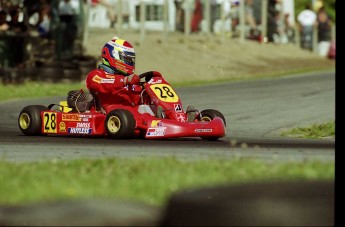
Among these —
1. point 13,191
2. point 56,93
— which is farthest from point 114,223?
point 56,93

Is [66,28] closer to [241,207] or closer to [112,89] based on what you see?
[112,89]

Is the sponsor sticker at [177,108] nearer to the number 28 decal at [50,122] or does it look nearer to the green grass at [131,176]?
the number 28 decal at [50,122]

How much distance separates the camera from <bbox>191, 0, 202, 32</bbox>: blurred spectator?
3228cm

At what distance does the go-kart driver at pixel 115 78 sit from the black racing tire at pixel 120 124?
464 millimetres

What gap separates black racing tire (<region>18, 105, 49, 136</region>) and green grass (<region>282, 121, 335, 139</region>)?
2968 millimetres

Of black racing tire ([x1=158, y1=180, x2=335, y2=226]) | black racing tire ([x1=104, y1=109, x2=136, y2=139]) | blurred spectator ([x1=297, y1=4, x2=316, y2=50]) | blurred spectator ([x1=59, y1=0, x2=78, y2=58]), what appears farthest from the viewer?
blurred spectator ([x1=297, y1=4, x2=316, y2=50])

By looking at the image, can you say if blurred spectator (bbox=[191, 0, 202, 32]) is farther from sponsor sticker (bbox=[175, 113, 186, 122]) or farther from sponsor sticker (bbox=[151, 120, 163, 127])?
sponsor sticker (bbox=[151, 120, 163, 127])

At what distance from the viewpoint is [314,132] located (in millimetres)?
14055

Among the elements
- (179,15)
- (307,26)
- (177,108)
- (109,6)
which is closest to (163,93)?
(177,108)

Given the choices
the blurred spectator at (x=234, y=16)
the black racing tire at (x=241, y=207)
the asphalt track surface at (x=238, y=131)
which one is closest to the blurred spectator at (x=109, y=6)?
the blurred spectator at (x=234, y=16)

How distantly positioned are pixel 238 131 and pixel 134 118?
270 cm

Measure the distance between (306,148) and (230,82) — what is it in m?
14.2

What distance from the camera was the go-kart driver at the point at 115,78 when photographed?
1310cm

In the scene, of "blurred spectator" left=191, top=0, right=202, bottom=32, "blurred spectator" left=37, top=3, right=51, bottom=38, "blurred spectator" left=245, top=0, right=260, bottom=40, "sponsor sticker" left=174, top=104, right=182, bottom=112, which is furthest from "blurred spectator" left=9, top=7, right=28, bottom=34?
"sponsor sticker" left=174, top=104, right=182, bottom=112
